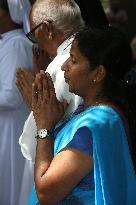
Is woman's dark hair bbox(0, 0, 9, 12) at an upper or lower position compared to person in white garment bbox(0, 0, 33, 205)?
upper

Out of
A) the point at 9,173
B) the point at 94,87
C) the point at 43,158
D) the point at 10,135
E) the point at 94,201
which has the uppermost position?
the point at 94,87

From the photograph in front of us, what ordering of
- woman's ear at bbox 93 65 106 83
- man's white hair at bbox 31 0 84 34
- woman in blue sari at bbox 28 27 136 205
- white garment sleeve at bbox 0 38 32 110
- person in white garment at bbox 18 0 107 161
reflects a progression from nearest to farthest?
woman in blue sari at bbox 28 27 136 205 → woman's ear at bbox 93 65 106 83 → person in white garment at bbox 18 0 107 161 → man's white hair at bbox 31 0 84 34 → white garment sleeve at bbox 0 38 32 110

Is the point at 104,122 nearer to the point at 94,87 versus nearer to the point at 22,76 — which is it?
the point at 94,87

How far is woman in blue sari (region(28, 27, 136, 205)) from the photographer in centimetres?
219

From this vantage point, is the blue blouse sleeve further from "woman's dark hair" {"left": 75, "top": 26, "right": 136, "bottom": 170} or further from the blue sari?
"woman's dark hair" {"left": 75, "top": 26, "right": 136, "bottom": 170}

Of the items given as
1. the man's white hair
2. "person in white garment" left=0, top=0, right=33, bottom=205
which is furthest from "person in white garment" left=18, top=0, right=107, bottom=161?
"person in white garment" left=0, top=0, right=33, bottom=205

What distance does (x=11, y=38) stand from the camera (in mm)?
3787

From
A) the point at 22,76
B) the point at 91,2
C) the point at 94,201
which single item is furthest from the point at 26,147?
the point at 91,2

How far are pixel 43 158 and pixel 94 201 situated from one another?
0.99ft

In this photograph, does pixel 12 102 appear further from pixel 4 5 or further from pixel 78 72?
pixel 78 72

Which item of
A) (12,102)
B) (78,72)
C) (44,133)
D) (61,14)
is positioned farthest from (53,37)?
(12,102)

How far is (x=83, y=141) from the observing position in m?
2.21

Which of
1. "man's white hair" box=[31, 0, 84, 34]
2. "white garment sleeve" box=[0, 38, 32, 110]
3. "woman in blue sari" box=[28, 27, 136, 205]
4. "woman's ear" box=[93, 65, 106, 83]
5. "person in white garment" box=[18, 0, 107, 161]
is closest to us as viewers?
"woman in blue sari" box=[28, 27, 136, 205]

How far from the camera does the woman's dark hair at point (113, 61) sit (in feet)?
7.65
